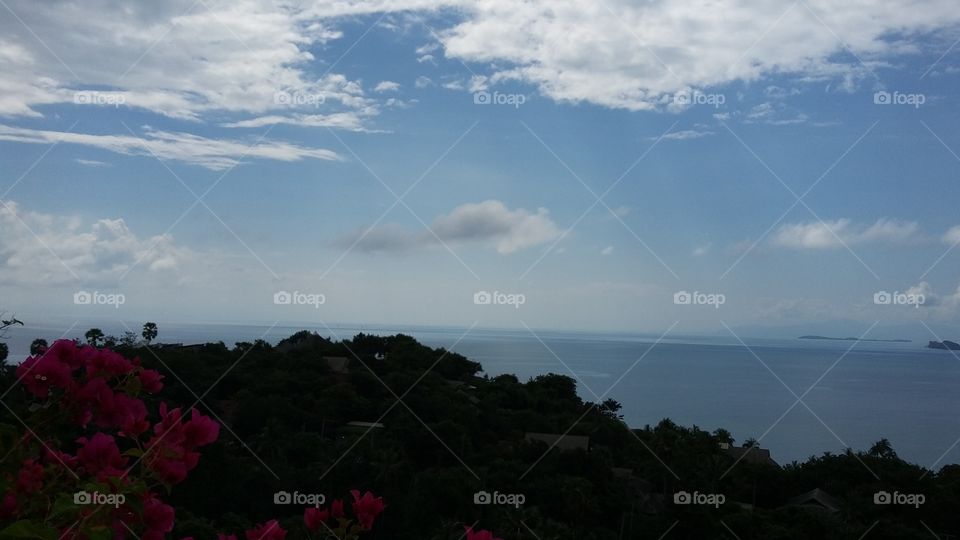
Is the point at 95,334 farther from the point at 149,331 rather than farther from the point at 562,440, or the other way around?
the point at 562,440

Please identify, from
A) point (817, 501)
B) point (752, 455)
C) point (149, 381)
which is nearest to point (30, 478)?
point (149, 381)

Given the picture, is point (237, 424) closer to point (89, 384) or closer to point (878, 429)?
point (89, 384)

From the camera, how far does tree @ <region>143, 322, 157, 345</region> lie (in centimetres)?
2192

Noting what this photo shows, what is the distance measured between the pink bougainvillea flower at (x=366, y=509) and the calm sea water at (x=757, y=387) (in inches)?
308

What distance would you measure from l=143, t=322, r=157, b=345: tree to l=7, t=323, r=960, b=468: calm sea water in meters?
0.49

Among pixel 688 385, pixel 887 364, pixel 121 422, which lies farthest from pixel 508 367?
pixel 887 364

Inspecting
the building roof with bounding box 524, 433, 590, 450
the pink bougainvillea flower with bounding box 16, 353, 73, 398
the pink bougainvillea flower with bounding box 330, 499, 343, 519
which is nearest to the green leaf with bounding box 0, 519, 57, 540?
the pink bougainvillea flower with bounding box 16, 353, 73, 398

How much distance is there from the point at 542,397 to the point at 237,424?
726 centimetres

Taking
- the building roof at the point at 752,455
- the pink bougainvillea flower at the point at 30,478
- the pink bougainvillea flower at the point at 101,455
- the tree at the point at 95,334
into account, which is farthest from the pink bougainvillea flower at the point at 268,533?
the tree at the point at 95,334

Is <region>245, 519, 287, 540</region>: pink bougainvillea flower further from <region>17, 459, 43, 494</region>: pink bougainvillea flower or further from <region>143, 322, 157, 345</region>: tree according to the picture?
<region>143, 322, 157, 345</region>: tree

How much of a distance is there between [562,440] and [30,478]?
44.2ft

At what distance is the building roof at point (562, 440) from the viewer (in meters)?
13.9

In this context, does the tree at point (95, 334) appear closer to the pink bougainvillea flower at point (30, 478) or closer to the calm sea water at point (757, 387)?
the calm sea water at point (757, 387)

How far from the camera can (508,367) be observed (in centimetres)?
2288
